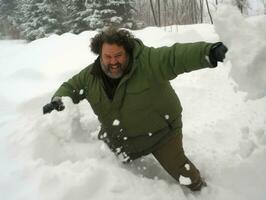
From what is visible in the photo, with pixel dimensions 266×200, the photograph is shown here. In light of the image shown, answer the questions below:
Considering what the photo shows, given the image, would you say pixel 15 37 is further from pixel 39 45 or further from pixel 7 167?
pixel 7 167

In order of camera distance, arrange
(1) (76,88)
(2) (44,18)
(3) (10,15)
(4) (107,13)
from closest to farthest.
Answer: (1) (76,88) < (4) (107,13) < (2) (44,18) < (3) (10,15)

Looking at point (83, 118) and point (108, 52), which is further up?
point (108, 52)

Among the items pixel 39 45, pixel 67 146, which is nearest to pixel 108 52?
pixel 67 146

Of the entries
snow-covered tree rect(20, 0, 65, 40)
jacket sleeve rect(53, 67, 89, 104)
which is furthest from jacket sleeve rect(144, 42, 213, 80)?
snow-covered tree rect(20, 0, 65, 40)

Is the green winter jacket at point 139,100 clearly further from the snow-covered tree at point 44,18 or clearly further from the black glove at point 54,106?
the snow-covered tree at point 44,18

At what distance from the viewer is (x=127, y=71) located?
3059mm

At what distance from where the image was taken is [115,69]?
9.96ft

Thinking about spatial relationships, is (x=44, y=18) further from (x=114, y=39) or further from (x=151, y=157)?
(x=114, y=39)

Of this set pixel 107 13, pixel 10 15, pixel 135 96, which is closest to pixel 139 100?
pixel 135 96

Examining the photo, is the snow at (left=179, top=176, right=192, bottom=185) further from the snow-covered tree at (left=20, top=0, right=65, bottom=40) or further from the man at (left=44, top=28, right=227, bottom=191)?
the snow-covered tree at (left=20, top=0, right=65, bottom=40)

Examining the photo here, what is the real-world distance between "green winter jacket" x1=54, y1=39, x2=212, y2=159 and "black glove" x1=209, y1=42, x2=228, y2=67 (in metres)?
0.22

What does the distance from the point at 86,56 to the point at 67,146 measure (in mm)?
3614

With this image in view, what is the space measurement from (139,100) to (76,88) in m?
0.59

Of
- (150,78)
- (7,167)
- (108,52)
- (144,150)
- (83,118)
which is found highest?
(108,52)
